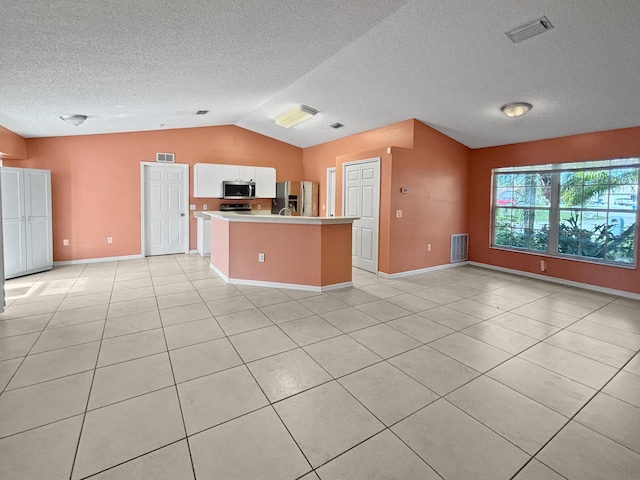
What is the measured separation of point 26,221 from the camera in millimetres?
5016

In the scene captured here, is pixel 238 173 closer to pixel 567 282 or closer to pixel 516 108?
pixel 516 108

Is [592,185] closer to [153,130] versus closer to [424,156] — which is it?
[424,156]

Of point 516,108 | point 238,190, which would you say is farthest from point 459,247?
point 238,190

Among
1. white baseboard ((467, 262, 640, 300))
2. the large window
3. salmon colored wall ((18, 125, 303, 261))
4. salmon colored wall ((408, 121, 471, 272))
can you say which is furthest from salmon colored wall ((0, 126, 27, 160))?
white baseboard ((467, 262, 640, 300))

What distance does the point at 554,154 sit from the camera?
5039 mm

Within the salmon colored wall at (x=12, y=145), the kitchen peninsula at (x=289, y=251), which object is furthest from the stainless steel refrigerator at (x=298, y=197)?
the salmon colored wall at (x=12, y=145)

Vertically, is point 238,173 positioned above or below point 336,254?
above

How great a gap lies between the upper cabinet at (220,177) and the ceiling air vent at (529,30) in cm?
544

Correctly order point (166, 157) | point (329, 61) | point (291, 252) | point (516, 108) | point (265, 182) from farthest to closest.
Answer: point (265, 182)
point (166, 157)
point (291, 252)
point (516, 108)
point (329, 61)

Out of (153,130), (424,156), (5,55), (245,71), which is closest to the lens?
(5,55)

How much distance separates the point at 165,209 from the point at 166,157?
1089mm

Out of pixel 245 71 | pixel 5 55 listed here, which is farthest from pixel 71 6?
pixel 245 71

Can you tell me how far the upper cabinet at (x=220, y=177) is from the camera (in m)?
6.78

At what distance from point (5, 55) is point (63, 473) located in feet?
10.5
